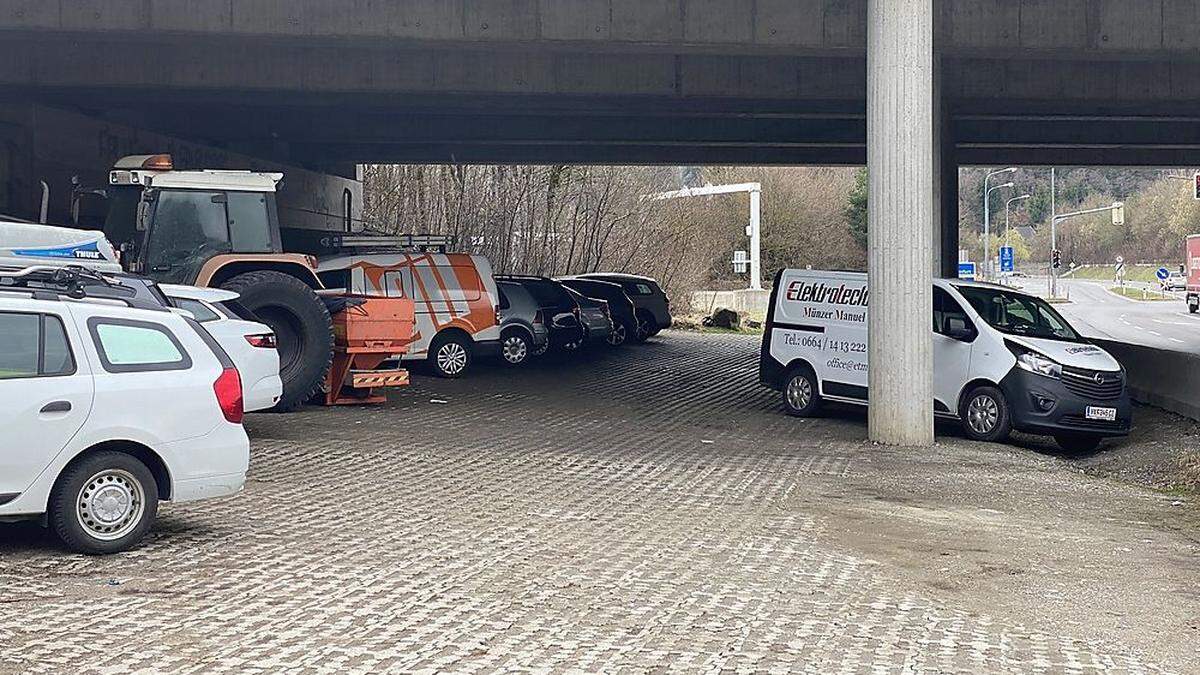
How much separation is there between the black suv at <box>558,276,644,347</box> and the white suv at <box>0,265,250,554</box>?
24391mm

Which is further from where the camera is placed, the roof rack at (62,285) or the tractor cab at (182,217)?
the tractor cab at (182,217)

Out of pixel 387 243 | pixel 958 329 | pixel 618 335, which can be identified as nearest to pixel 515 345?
pixel 387 243

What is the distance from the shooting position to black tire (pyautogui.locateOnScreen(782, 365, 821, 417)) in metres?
19.0

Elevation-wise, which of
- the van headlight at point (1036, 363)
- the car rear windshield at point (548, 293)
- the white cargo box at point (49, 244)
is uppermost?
the white cargo box at point (49, 244)

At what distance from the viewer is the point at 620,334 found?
33875 millimetres

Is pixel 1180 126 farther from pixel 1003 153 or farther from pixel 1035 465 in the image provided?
pixel 1035 465

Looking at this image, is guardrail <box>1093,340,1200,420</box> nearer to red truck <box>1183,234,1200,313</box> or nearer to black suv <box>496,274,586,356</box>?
black suv <box>496,274,586,356</box>

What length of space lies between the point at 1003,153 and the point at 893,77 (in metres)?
24.6

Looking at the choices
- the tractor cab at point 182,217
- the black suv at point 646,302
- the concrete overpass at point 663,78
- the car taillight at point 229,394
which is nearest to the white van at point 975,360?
the concrete overpass at point 663,78

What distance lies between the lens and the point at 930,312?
16422mm

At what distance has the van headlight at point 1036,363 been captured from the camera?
16.3m

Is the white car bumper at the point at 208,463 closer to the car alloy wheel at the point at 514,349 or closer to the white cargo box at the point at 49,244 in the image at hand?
the white cargo box at the point at 49,244

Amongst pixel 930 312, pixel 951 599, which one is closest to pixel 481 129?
pixel 930 312

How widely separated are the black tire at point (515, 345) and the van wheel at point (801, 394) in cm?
801
